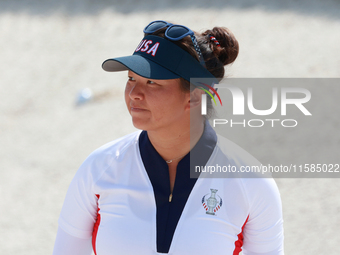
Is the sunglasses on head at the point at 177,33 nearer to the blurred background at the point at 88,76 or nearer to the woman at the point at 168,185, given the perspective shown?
the woman at the point at 168,185

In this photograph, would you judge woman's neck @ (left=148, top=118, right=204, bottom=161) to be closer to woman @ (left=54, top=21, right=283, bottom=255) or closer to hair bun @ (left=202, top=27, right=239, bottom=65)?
woman @ (left=54, top=21, right=283, bottom=255)

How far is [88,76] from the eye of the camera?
6.48 m

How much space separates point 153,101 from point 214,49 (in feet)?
1.14

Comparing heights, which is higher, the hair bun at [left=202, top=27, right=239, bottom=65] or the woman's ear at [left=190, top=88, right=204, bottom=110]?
the hair bun at [left=202, top=27, right=239, bottom=65]

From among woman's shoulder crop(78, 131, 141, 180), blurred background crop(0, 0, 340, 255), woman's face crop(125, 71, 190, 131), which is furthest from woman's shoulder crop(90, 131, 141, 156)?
blurred background crop(0, 0, 340, 255)

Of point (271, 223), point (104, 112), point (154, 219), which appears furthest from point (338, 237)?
point (104, 112)

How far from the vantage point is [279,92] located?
5758 mm

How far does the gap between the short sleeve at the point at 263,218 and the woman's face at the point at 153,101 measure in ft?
1.20

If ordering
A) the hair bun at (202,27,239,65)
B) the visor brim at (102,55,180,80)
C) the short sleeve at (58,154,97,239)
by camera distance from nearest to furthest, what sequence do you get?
the visor brim at (102,55,180,80), the short sleeve at (58,154,97,239), the hair bun at (202,27,239,65)

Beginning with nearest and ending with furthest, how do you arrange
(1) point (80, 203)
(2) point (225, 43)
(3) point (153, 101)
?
(3) point (153, 101)
(1) point (80, 203)
(2) point (225, 43)

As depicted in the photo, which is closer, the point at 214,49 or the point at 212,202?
the point at 212,202

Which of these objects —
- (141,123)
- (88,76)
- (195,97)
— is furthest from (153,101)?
(88,76)

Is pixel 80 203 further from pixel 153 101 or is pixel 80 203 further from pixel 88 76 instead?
pixel 88 76

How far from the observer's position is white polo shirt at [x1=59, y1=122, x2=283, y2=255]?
4.65 ft
